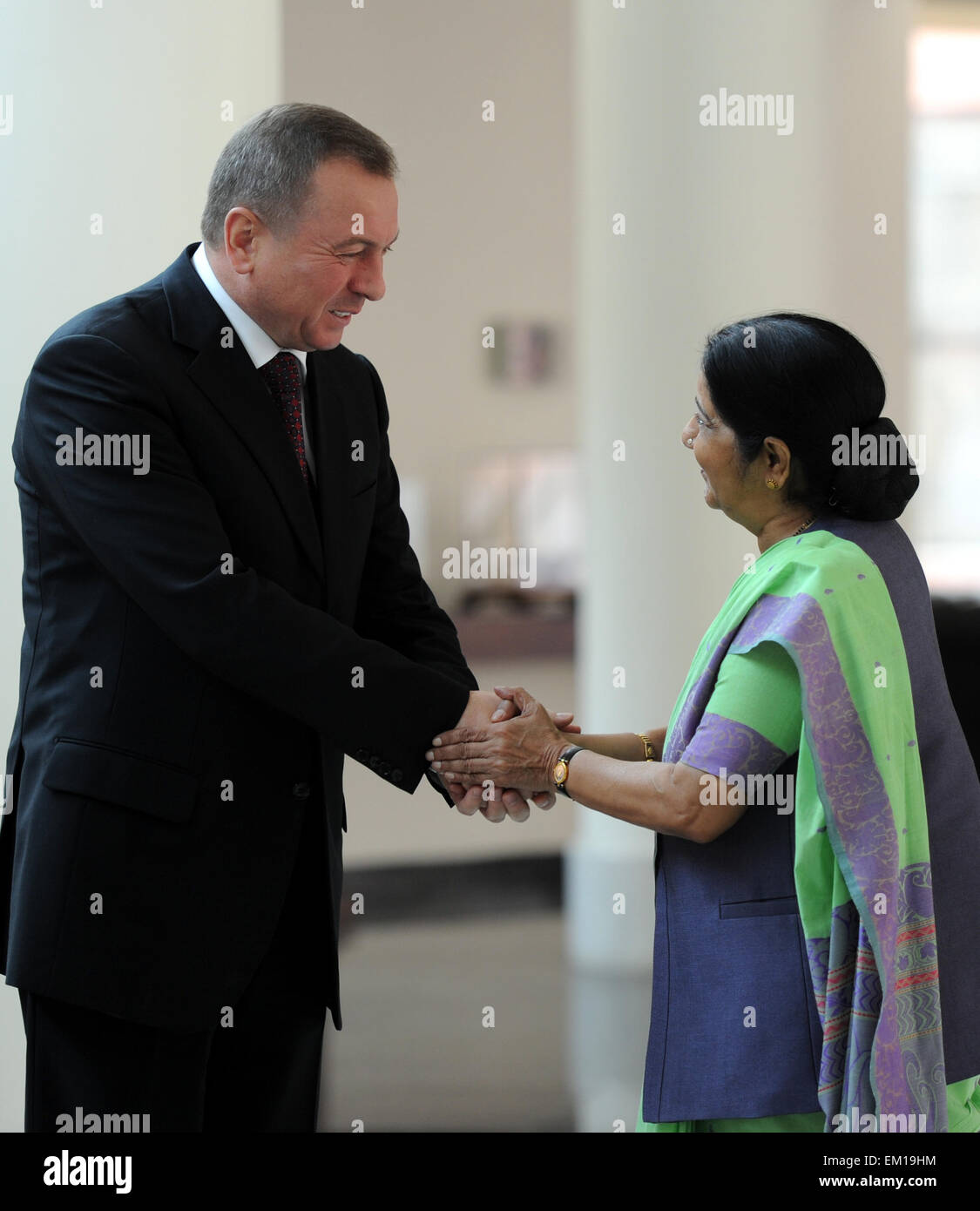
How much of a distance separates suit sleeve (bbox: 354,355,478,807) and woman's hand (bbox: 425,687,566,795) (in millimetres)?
191

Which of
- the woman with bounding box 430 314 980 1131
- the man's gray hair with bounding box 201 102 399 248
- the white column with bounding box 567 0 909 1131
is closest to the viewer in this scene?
the woman with bounding box 430 314 980 1131

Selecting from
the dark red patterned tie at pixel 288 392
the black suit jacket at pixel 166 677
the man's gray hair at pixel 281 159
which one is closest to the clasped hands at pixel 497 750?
the black suit jacket at pixel 166 677

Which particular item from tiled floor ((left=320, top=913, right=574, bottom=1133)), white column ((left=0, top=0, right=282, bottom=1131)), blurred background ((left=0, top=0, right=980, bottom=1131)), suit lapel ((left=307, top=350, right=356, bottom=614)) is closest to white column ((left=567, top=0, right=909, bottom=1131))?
blurred background ((left=0, top=0, right=980, bottom=1131))

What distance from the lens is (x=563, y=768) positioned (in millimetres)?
1996

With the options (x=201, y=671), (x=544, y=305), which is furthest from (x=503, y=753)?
(x=544, y=305)

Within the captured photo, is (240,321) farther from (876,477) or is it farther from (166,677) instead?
(876,477)

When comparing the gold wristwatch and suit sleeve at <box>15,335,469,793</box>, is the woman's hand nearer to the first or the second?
the gold wristwatch

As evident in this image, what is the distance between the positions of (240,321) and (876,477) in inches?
34.9

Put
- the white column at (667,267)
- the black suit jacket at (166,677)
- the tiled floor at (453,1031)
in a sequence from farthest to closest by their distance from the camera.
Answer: the white column at (667,267)
the tiled floor at (453,1031)
the black suit jacket at (166,677)

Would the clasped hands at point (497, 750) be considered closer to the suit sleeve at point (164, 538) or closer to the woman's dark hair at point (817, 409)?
the suit sleeve at point (164, 538)

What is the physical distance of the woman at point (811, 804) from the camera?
5.49ft

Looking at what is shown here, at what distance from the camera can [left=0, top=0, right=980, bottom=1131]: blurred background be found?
8.17ft

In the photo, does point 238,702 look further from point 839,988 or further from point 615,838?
point 615,838

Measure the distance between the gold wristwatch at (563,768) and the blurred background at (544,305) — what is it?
41.9 inches
